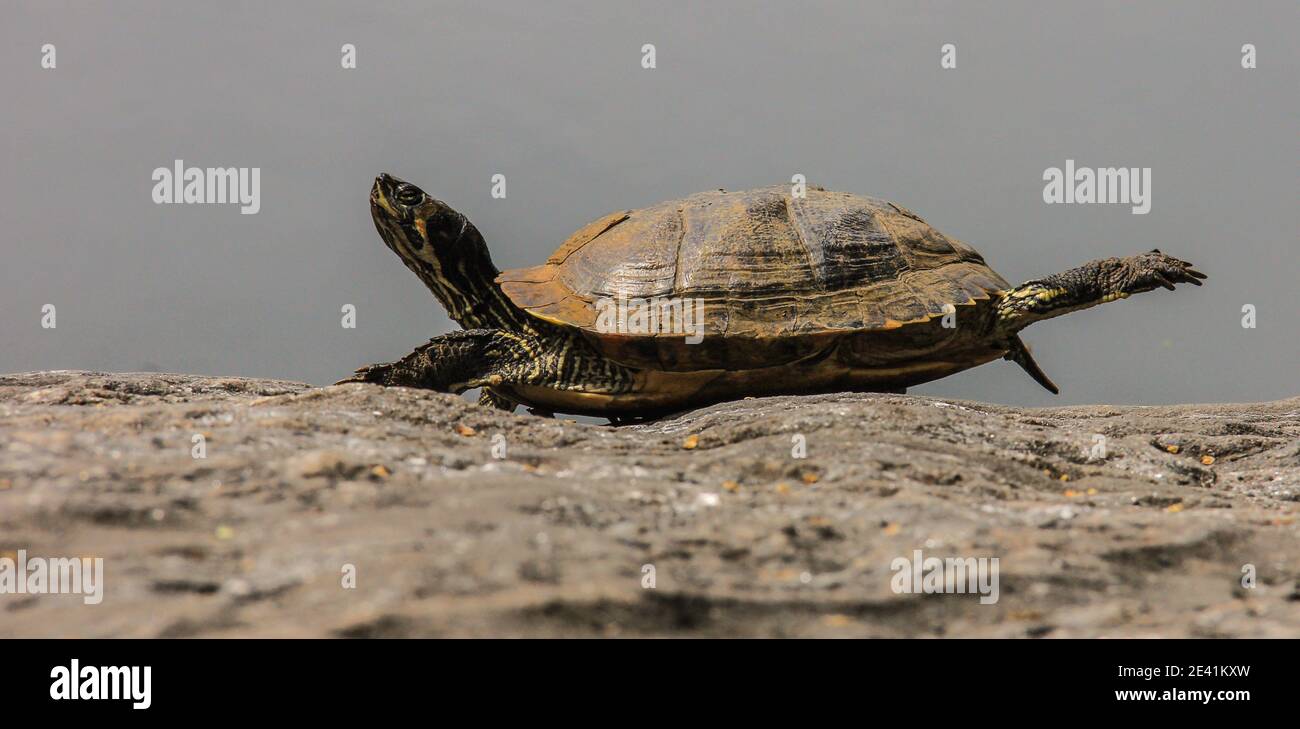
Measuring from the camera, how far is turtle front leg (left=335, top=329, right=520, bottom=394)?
538cm

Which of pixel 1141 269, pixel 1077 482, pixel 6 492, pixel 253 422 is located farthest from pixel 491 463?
pixel 1141 269

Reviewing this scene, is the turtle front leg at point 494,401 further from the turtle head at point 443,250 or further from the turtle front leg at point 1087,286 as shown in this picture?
the turtle front leg at point 1087,286

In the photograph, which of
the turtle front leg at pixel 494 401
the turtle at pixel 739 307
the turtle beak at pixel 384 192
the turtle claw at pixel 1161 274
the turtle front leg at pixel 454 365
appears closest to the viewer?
the turtle front leg at pixel 454 365

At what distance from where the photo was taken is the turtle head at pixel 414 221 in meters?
6.36

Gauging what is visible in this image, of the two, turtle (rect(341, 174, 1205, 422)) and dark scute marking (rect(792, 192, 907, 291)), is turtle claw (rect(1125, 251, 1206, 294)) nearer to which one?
turtle (rect(341, 174, 1205, 422))

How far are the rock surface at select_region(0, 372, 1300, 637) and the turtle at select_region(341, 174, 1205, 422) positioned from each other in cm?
206

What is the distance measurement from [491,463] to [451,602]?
1.14 meters

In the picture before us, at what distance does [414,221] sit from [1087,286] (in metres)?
Result: 5.06

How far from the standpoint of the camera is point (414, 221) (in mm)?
6402

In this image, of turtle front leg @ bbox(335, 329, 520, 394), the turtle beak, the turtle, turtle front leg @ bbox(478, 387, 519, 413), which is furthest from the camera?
turtle front leg @ bbox(478, 387, 519, 413)

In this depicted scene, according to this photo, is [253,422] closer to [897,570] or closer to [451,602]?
[451,602]

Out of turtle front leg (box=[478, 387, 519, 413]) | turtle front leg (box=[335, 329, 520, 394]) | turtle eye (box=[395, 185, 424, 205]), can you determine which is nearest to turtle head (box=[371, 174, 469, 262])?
turtle eye (box=[395, 185, 424, 205])

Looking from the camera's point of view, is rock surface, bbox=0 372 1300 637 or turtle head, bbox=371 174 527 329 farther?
turtle head, bbox=371 174 527 329

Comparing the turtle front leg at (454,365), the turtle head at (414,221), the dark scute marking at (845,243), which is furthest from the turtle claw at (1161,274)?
the turtle head at (414,221)
